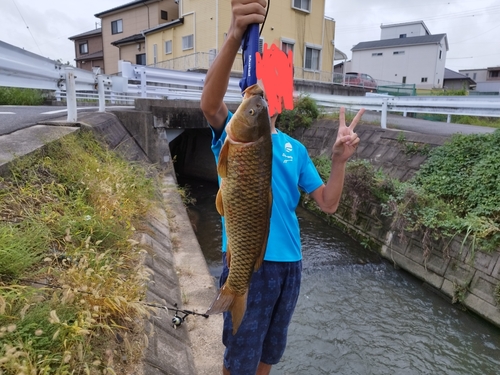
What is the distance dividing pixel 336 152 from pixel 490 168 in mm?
5070

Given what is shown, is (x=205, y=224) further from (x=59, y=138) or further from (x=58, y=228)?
(x=58, y=228)

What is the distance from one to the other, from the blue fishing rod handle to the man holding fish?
3 centimetres

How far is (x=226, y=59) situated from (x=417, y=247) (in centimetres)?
567

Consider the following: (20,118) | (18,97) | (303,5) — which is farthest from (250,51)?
(303,5)

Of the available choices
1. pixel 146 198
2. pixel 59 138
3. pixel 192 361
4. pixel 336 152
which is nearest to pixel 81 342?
pixel 192 361

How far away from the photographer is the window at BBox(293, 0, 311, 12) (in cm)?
2286

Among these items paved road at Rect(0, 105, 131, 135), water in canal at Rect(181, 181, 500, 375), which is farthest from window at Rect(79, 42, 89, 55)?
water in canal at Rect(181, 181, 500, 375)

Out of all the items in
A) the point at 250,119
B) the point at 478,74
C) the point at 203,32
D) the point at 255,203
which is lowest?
the point at 255,203

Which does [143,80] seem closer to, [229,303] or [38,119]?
[38,119]

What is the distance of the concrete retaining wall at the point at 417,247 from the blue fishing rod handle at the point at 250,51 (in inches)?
191

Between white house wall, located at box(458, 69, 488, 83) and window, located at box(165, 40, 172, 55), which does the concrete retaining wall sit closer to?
window, located at box(165, 40, 172, 55)

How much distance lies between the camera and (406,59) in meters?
38.8

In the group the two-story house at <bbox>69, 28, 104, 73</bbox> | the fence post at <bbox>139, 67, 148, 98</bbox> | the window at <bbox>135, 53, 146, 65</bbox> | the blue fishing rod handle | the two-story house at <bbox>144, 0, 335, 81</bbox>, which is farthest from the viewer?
the two-story house at <bbox>69, 28, 104, 73</bbox>

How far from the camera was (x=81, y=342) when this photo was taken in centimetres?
177
